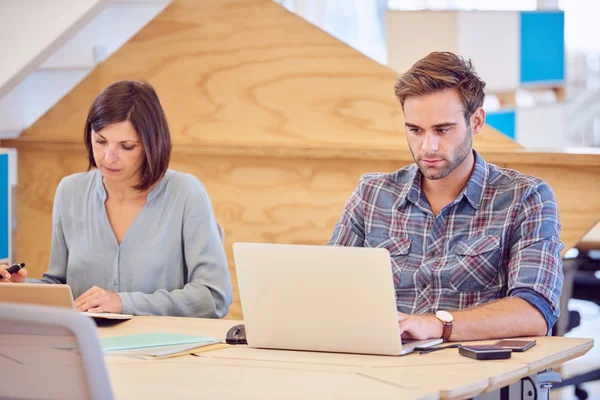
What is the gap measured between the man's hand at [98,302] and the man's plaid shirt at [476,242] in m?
0.66

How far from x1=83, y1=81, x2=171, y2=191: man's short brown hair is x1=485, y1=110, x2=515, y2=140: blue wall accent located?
91.0 inches

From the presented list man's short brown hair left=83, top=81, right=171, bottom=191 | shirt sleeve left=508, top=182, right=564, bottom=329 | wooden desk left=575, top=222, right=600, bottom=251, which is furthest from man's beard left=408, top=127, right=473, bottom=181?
wooden desk left=575, top=222, right=600, bottom=251

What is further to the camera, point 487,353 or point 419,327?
point 419,327

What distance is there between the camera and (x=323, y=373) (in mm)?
1659

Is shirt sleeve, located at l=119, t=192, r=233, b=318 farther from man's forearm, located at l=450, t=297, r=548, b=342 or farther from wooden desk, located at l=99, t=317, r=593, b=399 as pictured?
man's forearm, located at l=450, t=297, r=548, b=342

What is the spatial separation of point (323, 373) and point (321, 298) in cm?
16

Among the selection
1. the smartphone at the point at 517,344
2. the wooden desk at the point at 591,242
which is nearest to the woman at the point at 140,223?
the smartphone at the point at 517,344

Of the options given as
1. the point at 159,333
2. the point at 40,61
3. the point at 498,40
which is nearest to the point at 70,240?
the point at 159,333

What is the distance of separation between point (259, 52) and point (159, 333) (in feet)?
5.73

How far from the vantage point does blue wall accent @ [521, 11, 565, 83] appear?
15.3ft

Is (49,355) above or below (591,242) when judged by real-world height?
above

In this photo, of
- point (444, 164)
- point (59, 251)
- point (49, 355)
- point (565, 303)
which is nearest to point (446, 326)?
point (444, 164)

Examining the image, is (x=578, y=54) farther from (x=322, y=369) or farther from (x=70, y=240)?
(x=322, y=369)

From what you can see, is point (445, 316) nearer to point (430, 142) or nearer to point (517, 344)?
point (517, 344)
